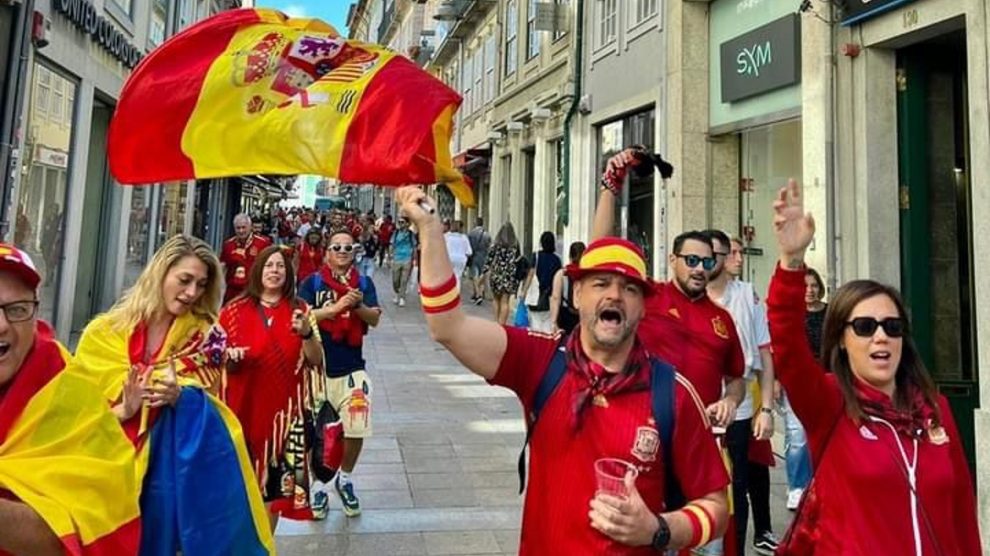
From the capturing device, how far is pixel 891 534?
2.21 m

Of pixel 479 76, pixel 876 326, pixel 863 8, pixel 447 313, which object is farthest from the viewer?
pixel 479 76

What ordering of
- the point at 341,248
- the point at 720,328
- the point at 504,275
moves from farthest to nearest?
the point at 504,275
the point at 341,248
the point at 720,328

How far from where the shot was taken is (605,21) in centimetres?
1467

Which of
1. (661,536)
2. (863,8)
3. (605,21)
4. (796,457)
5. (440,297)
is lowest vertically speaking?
(796,457)

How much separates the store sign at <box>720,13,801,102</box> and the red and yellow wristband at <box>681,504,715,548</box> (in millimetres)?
7272

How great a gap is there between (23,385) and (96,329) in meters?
1.52

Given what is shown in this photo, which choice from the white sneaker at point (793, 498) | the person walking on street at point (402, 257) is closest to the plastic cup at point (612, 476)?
the white sneaker at point (793, 498)

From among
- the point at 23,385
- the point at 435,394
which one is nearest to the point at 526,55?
the point at 435,394

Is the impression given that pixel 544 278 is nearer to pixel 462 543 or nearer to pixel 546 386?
pixel 462 543

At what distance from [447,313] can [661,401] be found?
0.71 meters

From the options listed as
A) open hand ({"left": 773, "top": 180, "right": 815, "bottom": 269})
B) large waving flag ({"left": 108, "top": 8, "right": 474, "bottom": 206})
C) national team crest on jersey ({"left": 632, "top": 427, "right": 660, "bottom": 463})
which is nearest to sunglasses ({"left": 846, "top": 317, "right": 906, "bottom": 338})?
open hand ({"left": 773, "top": 180, "right": 815, "bottom": 269})

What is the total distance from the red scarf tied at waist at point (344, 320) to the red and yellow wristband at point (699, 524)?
138 inches

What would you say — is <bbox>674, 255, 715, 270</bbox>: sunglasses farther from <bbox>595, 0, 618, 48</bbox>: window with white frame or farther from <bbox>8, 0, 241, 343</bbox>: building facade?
<bbox>595, 0, 618, 48</bbox>: window with white frame

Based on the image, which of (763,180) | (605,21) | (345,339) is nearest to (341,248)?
(345,339)
